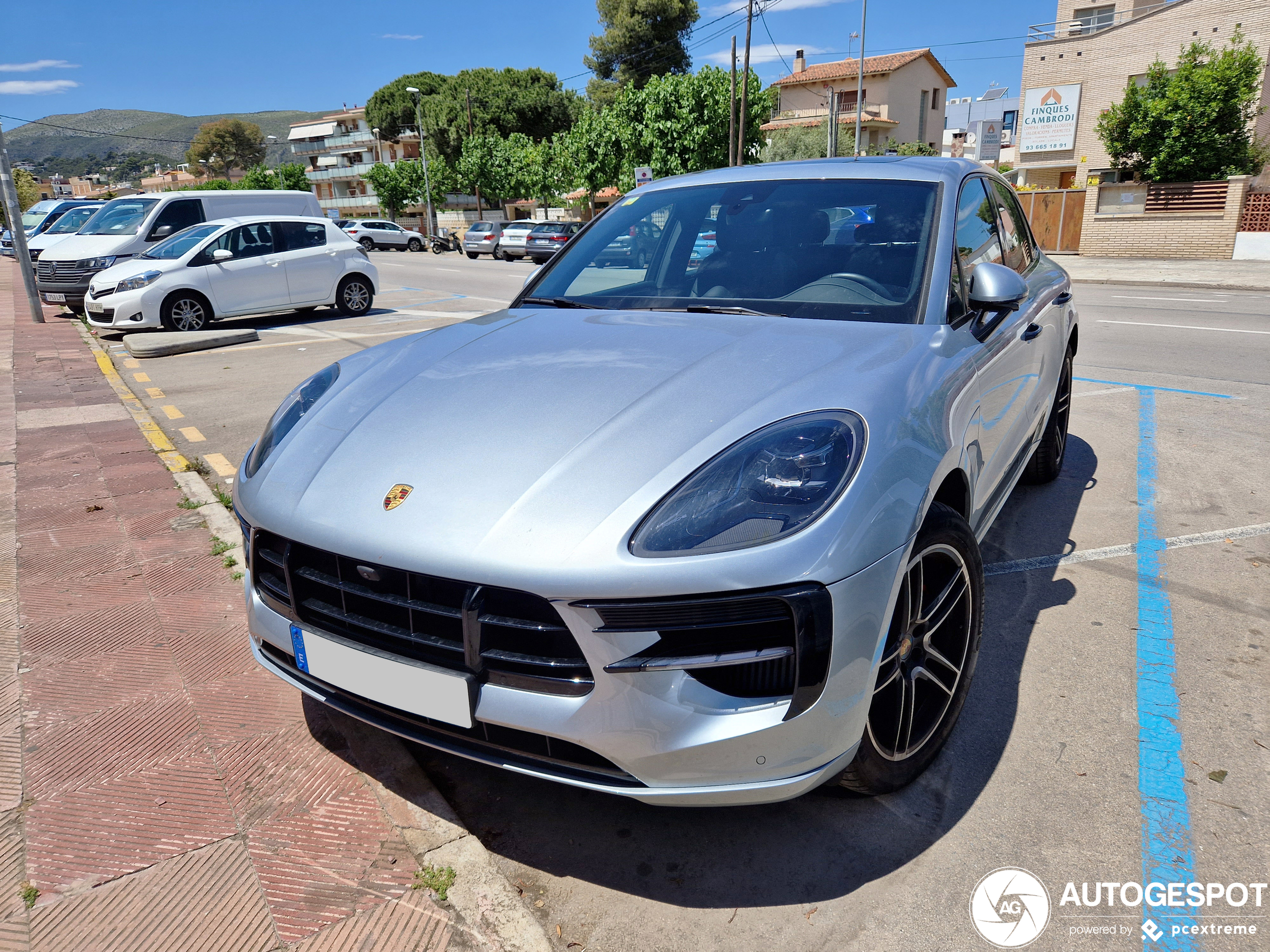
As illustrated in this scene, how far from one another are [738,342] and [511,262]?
30.5 meters

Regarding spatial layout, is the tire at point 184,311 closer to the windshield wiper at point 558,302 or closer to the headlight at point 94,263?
the headlight at point 94,263

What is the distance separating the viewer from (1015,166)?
132ft

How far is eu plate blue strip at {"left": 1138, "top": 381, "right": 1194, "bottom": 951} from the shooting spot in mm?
2117

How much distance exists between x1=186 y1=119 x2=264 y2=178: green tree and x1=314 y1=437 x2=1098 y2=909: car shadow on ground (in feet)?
513

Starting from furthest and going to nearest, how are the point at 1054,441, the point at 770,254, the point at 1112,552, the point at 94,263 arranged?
the point at 94,263 < the point at 1054,441 < the point at 1112,552 < the point at 770,254

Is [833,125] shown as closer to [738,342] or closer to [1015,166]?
[1015,166]

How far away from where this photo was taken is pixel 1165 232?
2436 centimetres

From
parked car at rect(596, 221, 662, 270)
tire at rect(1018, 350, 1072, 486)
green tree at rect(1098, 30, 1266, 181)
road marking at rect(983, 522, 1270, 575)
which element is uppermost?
green tree at rect(1098, 30, 1266, 181)

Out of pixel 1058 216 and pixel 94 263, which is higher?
pixel 94 263

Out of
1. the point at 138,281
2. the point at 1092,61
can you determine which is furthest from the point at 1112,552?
the point at 1092,61

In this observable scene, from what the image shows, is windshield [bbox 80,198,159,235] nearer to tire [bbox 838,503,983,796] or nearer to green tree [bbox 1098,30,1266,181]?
tire [bbox 838,503,983,796]

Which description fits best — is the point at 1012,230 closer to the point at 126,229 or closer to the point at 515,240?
the point at 126,229

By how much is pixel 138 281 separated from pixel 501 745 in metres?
11.9

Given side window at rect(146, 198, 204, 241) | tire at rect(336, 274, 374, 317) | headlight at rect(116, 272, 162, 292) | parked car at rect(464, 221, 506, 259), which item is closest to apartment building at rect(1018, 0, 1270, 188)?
parked car at rect(464, 221, 506, 259)
